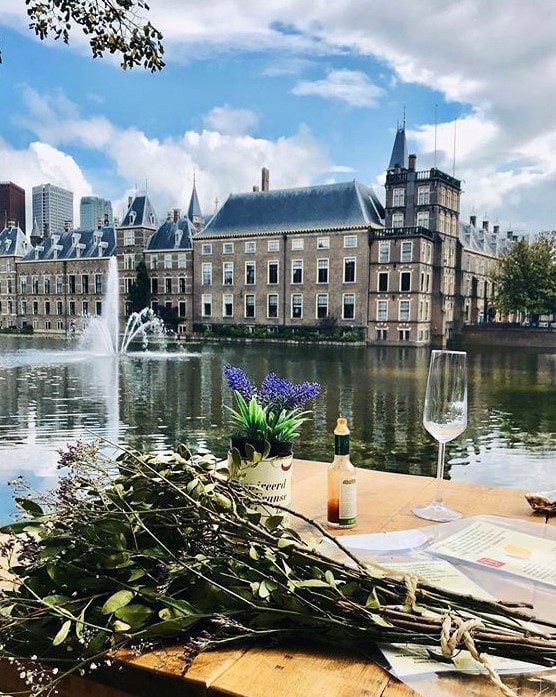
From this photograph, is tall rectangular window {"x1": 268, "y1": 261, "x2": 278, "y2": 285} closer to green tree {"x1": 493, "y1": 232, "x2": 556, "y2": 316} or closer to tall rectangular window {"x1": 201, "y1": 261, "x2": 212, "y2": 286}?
tall rectangular window {"x1": 201, "y1": 261, "x2": 212, "y2": 286}

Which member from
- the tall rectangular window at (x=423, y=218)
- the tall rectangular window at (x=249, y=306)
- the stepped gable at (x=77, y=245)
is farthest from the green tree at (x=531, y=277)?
the stepped gable at (x=77, y=245)

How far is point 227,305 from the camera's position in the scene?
1320 inches

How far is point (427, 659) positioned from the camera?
2.49ft

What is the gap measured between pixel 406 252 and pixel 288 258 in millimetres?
6347

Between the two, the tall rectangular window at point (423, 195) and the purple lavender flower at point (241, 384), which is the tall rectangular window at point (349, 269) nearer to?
the tall rectangular window at point (423, 195)

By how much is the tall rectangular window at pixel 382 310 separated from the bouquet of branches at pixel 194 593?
29.1 meters

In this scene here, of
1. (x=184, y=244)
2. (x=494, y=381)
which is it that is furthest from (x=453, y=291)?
(x=494, y=381)

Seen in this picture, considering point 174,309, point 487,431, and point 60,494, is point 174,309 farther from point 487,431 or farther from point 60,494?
point 60,494

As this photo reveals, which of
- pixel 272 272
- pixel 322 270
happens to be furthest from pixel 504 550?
pixel 272 272

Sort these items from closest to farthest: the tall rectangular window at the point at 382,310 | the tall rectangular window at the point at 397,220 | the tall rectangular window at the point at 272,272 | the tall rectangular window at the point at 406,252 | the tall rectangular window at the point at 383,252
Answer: the tall rectangular window at the point at 406,252 < the tall rectangular window at the point at 383,252 < the tall rectangular window at the point at 382,310 < the tall rectangular window at the point at 397,220 < the tall rectangular window at the point at 272,272

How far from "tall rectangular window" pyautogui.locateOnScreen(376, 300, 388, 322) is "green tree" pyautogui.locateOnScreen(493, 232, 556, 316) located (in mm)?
5772

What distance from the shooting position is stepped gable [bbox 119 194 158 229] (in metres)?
36.2

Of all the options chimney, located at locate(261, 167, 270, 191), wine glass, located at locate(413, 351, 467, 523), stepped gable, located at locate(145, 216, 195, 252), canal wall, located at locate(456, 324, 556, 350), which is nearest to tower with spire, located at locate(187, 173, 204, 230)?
stepped gable, located at locate(145, 216, 195, 252)

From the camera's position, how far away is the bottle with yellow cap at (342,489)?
1307 mm
